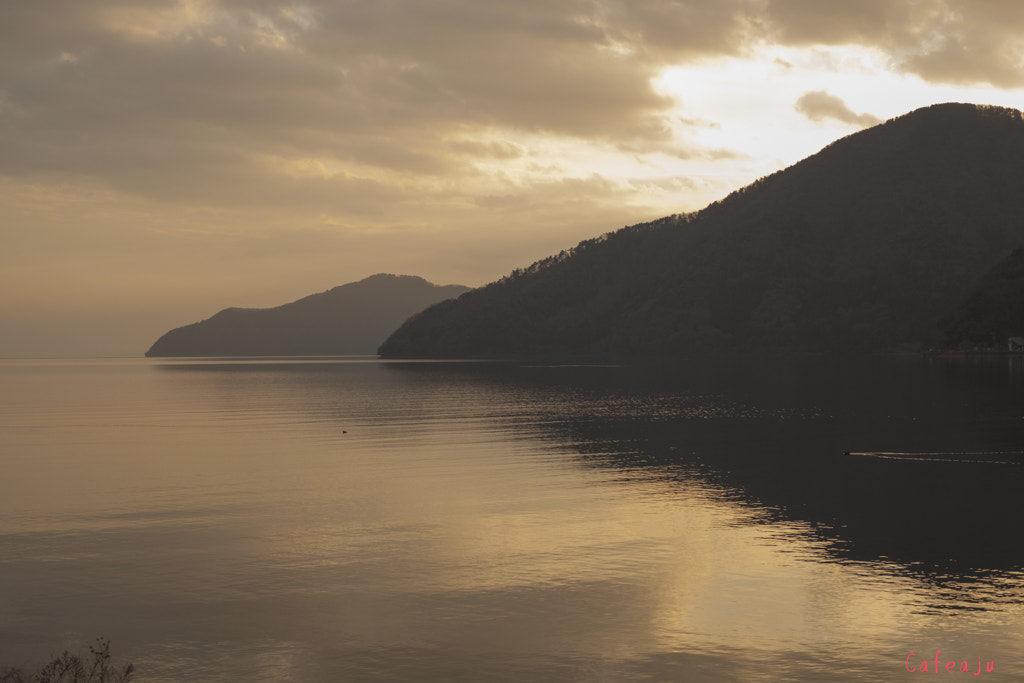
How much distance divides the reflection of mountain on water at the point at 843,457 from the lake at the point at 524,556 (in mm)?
260

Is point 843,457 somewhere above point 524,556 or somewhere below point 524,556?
above

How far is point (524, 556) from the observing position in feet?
97.8

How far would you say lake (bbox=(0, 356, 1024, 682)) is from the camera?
20703 millimetres

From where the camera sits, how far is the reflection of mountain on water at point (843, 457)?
32.2 m

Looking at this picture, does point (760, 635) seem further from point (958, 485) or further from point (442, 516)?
point (958, 485)

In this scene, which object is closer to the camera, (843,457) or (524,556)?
(524,556)

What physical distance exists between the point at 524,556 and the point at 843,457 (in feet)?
104

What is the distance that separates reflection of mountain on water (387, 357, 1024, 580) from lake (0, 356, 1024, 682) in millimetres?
260

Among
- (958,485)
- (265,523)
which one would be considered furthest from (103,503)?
(958,485)

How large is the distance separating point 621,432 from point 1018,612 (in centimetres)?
5015

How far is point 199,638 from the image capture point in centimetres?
2178

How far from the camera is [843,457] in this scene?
181 feet

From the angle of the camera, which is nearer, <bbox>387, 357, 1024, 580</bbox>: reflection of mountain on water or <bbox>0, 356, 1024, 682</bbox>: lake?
<bbox>0, 356, 1024, 682</bbox>: lake

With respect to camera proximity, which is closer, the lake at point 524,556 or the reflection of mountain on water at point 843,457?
the lake at point 524,556
